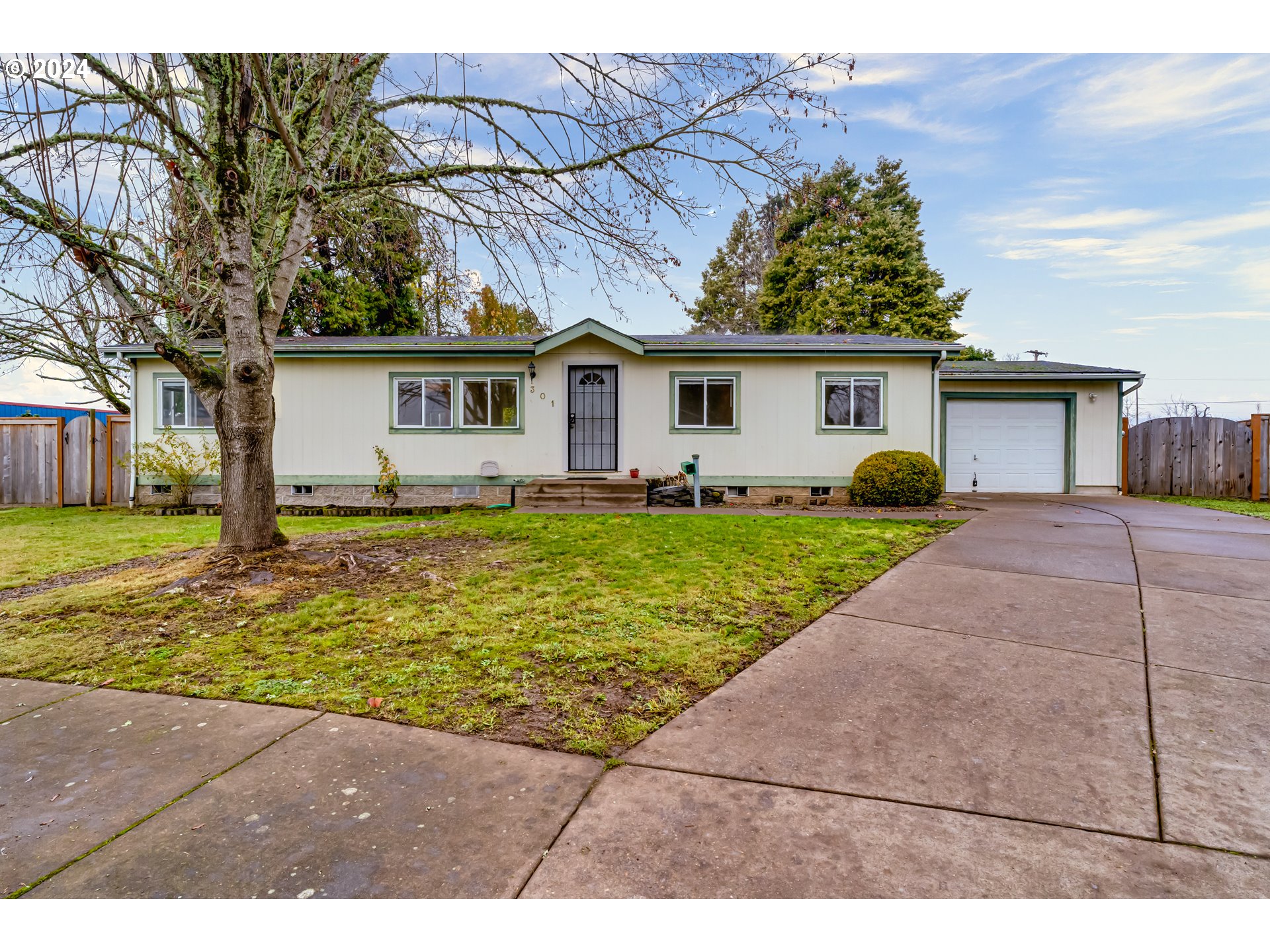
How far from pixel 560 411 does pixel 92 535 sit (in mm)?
7281

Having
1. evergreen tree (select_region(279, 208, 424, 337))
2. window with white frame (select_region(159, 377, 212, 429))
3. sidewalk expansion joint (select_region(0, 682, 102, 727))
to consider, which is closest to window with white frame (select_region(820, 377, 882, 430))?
evergreen tree (select_region(279, 208, 424, 337))

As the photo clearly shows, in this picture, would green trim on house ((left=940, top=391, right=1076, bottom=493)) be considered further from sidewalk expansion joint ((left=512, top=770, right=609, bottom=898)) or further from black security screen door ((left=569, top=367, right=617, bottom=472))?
sidewalk expansion joint ((left=512, top=770, right=609, bottom=898))

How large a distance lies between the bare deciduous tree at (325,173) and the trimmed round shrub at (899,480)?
6.64 meters

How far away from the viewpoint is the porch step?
10727 mm

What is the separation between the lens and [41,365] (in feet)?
24.6

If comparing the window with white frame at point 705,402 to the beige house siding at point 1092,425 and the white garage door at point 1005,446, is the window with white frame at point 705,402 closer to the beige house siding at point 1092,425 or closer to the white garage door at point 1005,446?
the beige house siding at point 1092,425

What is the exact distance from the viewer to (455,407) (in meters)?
11.9

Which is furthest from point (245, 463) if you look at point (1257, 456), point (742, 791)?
point (1257, 456)

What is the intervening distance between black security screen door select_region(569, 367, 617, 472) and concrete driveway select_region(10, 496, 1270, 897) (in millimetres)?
8927

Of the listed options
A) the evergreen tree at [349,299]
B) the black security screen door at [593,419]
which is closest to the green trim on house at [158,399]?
the evergreen tree at [349,299]

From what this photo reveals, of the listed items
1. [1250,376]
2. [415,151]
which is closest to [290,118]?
[415,151]

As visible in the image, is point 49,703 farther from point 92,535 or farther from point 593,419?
point 593,419

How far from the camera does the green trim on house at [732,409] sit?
11672mm
